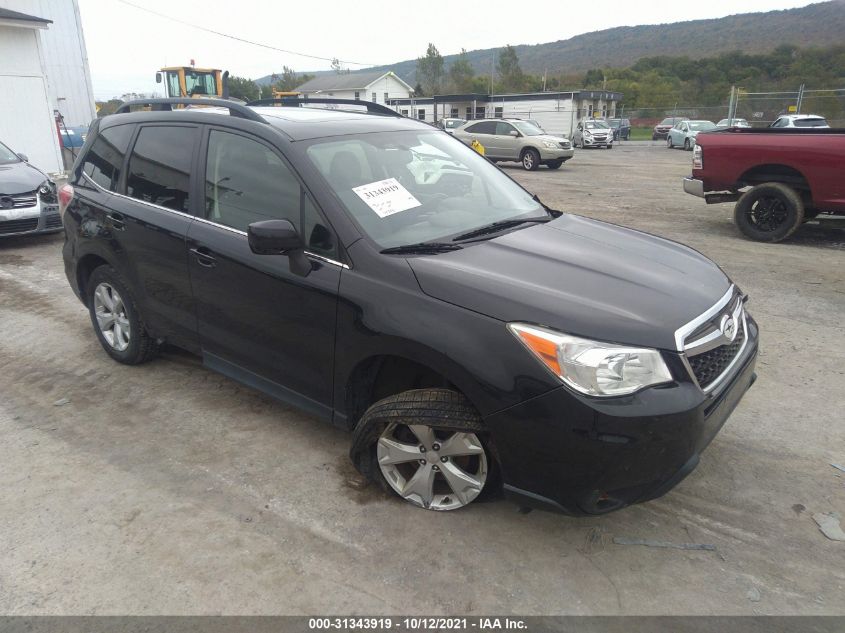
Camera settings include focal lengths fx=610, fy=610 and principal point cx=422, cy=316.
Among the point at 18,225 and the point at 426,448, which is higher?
the point at 18,225

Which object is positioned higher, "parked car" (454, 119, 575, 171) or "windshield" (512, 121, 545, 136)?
"windshield" (512, 121, 545, 136)

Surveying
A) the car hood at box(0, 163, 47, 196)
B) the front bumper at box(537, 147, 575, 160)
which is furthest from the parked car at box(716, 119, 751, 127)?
the car hood at box(0, 163, 47, 196)

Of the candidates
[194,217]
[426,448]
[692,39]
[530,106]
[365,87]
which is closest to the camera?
[426,448]

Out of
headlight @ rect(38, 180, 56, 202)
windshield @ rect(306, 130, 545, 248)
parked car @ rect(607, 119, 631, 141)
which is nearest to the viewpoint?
windshield @ rect(306, 130, 545, 248)

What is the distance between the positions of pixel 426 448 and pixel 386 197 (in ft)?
4.23

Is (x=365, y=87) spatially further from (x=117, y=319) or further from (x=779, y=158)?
(x=117, y=319)

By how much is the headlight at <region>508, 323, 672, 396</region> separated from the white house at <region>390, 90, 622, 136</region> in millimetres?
43727

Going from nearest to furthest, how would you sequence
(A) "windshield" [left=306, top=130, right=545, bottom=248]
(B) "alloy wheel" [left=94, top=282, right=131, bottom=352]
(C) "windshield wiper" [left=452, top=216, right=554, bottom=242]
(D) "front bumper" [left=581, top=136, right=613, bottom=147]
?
(A) "windshield" [left=306, top=130, right=545, bottom=248], (C) "windshield wiper" [left=452, top=216, right=554, bottom=242], (B) "alloy wheel" [left=94, top=282, right=131, bottom=352], (D) "front bumper" [left=581, top=136, right=613, bottom=147]

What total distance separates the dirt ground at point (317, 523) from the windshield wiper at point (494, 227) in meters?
1.35

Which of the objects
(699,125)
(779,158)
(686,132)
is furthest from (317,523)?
(699,125)

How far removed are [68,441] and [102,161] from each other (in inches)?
79.7

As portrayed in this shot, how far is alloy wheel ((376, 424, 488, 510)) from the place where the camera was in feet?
8.82

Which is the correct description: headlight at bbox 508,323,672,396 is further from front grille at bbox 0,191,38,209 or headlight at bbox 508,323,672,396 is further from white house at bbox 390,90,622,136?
white house at bbox 390,90,622,136

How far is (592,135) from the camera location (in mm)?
32781
